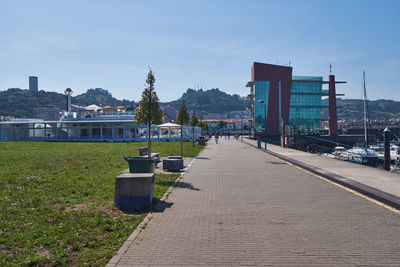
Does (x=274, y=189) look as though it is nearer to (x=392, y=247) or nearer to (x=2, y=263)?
(x=392, y=247)

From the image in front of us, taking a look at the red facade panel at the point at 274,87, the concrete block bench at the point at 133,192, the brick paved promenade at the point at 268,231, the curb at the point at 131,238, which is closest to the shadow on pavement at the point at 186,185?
the brick paved promenade at the point at 268,231

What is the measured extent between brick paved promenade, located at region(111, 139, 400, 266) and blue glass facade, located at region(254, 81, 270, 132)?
83.0 meters

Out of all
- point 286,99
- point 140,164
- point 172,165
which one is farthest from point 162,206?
point 286,99

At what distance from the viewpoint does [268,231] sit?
5809 mm

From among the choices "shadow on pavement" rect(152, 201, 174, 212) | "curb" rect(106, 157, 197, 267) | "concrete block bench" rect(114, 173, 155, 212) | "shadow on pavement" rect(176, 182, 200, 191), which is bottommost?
"shadow on pavement" rect(176, 182, 200, 191)

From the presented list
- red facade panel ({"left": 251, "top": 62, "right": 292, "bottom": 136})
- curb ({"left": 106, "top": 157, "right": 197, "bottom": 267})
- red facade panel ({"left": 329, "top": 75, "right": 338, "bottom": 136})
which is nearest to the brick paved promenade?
curb ({"left": 106, "top": 157, "right": 197, "bottom": 267})

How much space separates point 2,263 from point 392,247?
5390 mm

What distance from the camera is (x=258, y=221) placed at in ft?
21.2

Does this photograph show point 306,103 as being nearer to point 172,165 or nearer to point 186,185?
point 172,165

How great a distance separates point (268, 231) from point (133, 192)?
3223mm

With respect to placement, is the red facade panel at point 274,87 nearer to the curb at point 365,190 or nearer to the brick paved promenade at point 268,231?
the curb at point 365,190

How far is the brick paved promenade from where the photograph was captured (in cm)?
459

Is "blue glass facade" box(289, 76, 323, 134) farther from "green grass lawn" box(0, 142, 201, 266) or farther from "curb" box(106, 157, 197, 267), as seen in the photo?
"curb" box(106, 157, 197, 267)

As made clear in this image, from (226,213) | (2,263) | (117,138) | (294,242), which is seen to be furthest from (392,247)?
(117,138)
